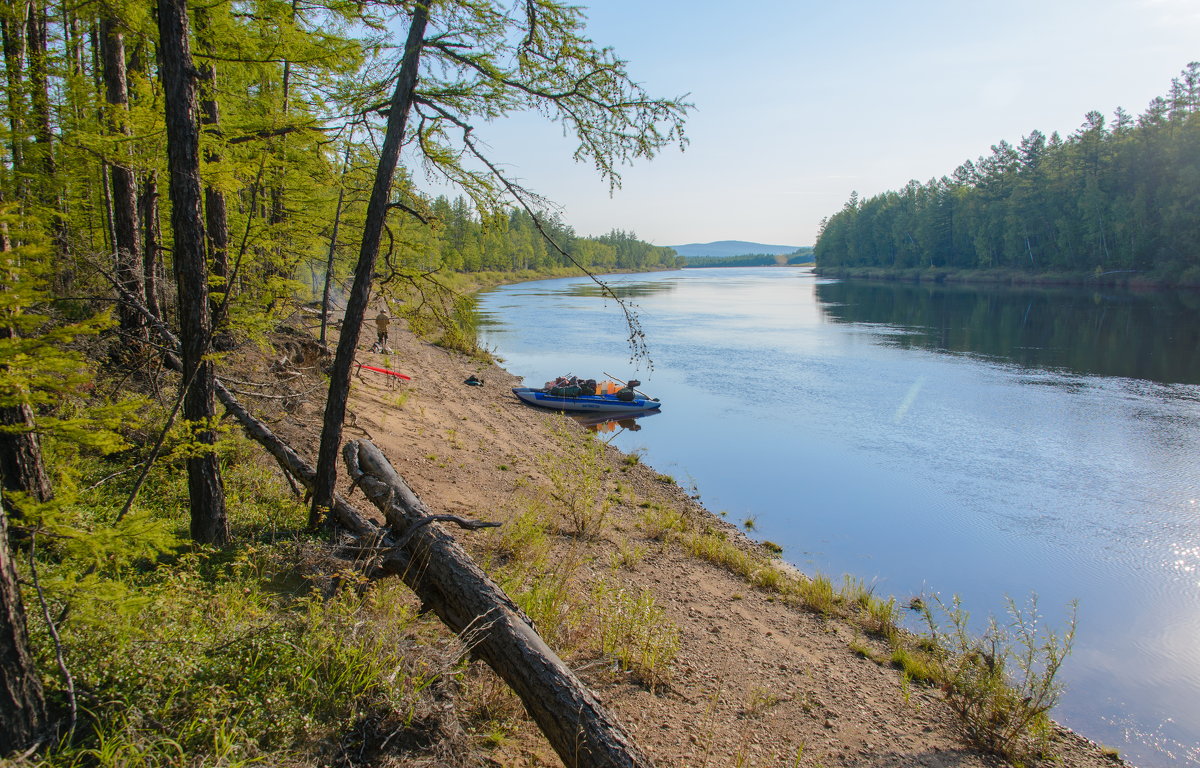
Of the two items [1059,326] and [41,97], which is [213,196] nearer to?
[41,97]

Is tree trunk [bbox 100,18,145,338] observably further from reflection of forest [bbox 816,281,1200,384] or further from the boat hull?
reflection of forest [bbox 816,281,1200,384]

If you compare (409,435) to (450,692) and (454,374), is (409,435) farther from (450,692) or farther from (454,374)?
(454,374)

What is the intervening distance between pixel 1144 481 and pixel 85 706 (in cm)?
1883

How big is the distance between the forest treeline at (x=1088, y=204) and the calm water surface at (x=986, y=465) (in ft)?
80.8

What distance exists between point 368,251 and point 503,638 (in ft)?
12.8

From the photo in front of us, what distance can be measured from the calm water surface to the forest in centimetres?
796

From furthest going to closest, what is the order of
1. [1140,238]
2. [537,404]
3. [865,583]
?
[1140,238] < [537,404] < [865,583]

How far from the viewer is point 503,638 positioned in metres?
4.66

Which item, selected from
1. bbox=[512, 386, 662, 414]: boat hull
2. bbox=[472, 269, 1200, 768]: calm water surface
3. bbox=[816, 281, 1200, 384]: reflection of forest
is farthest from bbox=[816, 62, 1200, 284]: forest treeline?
bbox=[512, 386, 662, 414]: boat hull

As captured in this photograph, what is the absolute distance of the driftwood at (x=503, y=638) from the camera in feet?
13.2

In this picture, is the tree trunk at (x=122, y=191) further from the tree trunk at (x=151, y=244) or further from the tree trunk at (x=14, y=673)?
the tree trunk at (x=14, y=673)

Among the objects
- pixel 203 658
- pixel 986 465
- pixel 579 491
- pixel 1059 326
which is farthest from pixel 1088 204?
pixel 203 658

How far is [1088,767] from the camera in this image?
20.3 feet

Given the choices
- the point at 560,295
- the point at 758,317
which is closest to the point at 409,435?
the point at 758,317
